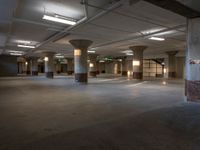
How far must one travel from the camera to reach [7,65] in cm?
3011

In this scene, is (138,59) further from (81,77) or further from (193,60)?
(193,60)

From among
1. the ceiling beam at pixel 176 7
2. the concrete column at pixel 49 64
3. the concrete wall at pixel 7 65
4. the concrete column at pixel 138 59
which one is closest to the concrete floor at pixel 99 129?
the ceiling beam at pixel 176 7

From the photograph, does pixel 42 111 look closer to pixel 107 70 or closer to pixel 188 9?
pixel 188 9

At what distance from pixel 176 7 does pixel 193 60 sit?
2.15m

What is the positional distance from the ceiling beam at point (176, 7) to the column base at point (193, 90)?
245cm

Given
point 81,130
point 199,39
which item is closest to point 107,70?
point 199,39

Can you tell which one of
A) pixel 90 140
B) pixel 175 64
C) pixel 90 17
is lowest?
pixel 90 140

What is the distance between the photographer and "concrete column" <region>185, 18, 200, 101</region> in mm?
6543

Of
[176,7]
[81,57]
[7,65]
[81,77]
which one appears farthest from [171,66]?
[7,65]

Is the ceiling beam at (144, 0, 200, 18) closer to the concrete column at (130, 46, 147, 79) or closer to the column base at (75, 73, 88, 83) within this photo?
the column base at (75, 73, 88, 83)

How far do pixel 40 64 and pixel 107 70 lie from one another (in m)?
18.2

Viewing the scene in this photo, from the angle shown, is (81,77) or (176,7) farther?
(81,77)

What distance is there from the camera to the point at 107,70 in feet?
145

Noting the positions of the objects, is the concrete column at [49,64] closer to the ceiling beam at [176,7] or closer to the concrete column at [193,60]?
the concrete column at [193,60]
